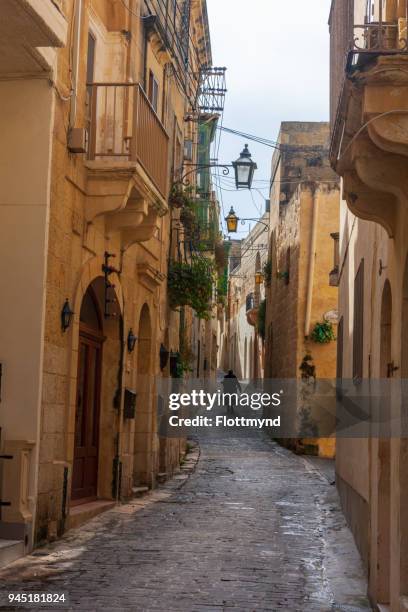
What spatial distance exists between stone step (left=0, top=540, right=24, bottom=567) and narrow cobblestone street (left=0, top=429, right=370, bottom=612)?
0.30 ft

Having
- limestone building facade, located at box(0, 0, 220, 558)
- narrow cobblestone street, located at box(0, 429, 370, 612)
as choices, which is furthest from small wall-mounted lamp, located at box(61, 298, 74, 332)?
narrow cobblestone street, located at box(0, 429, 370, 612)

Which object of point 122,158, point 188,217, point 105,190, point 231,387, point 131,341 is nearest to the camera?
point 105,190

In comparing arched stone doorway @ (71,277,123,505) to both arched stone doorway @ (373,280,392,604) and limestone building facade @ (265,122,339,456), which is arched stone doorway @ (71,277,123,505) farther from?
limestone building facade @ (265,122,339,456)

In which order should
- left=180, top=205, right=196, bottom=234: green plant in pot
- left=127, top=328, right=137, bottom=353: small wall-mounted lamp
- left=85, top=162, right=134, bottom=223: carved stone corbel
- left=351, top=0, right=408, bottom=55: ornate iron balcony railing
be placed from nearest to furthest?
1. left=351, top=0, right=408, bottom=55: ornate iron balcony railing
2. left=85, top=162, right=134, bottom=223: carved stone corbel
3. left=127, top=328, right=137, bottom=353: small wall-mounted lamp
4. left=180, top=205, right=196, bottom=234: green plant in pot

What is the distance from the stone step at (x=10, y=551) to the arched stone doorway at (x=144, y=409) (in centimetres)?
660

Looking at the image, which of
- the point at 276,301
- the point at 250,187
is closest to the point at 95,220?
the point at 250,187

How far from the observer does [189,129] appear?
72.5ft

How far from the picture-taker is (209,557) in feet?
31.2

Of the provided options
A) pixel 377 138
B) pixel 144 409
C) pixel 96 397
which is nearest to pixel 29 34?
pixel 377 138

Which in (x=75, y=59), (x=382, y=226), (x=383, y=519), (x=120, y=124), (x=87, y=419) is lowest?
(x=383, y=519)

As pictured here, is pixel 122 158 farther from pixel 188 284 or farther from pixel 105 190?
pixel 188 284

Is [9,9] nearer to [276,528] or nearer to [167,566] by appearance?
[167,566]

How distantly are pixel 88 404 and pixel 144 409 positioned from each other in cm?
314

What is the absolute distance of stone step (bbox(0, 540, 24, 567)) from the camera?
344 inches
